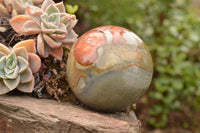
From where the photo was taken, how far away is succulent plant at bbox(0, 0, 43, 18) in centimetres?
180

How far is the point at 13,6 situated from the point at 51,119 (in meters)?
0.90

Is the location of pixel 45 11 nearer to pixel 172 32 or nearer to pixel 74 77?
pixel 74 77

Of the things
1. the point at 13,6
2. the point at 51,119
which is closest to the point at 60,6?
the point at 13,6

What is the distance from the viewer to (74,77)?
1550 mm

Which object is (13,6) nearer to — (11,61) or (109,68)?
(11,61)

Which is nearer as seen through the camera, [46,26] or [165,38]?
[46,26]

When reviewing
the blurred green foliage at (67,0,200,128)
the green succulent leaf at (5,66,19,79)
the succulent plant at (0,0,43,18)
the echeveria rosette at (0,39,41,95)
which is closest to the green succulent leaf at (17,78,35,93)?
the echeveria rosette at (0,39,41,95)

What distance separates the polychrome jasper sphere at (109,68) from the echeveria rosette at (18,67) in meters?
0.28

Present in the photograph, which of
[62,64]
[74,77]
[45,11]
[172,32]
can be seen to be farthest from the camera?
[172,32]

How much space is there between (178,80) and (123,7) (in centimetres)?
144

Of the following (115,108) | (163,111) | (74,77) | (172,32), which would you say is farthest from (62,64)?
(163,111)

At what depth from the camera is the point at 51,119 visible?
1435 millimetres

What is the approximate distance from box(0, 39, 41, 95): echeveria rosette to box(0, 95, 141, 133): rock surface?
0.09 metres

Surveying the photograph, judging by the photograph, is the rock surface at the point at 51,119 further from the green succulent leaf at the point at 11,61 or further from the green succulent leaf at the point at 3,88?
the green succulent leaf at the point at 11,61
